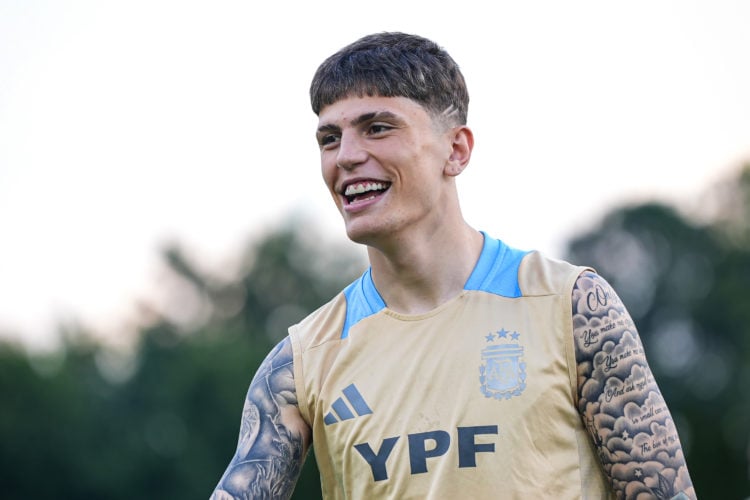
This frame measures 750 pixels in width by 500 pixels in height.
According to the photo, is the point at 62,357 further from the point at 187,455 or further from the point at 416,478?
the point at 416,478

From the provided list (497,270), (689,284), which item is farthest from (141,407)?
(497,270)

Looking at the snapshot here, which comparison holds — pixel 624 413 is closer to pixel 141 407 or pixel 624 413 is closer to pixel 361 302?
pixel 361 302

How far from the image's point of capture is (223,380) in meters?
55.4

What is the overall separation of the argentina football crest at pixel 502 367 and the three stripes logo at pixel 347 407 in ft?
Answer: 1.83

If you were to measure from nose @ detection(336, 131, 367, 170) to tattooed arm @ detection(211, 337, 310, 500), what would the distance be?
94cm

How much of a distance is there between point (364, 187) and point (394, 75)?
55 cm

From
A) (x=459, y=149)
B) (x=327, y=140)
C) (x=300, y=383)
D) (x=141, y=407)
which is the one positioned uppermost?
(x=327, y=140)

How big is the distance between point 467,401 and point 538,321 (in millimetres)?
472

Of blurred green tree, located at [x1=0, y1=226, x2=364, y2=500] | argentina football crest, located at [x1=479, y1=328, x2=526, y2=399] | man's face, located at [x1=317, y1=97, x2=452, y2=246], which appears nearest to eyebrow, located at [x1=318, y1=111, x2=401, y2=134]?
man's face, located at [x1=317, y1=97, x2=452, y2=246]

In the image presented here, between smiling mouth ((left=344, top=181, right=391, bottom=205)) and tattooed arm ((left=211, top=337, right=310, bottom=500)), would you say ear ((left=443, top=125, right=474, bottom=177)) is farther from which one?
tattooed arm ((left=211, top=337, right=310, bottom=500))

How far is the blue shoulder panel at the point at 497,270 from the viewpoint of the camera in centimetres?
571

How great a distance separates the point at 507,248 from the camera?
597 cm

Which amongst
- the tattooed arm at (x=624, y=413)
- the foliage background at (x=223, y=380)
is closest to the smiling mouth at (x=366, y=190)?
the tattooed arm at (x=624, y=413)

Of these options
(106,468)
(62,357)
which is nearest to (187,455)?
(106,468)
